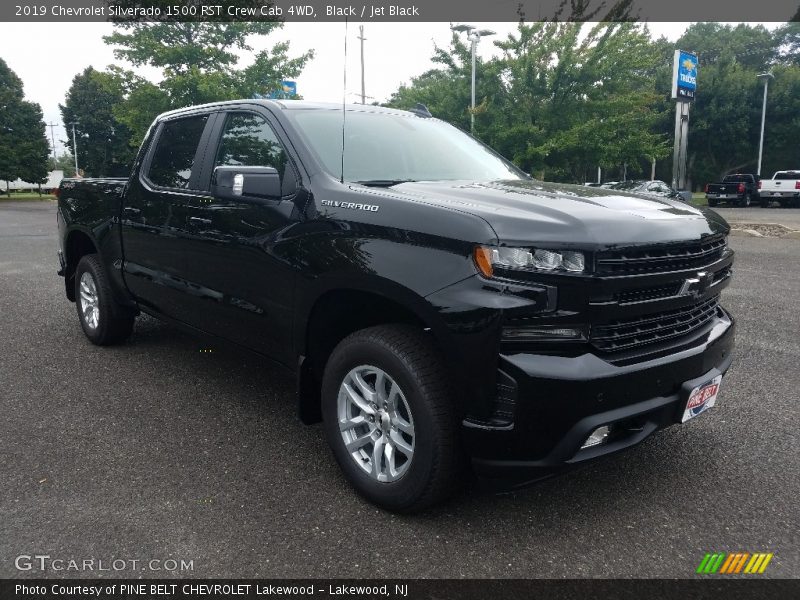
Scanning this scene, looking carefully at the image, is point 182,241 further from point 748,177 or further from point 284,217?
point 748,177

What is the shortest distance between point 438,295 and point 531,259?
38cm

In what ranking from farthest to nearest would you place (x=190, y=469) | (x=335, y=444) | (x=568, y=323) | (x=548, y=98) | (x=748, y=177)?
(x=748, y=177)
(x=548, y=98)
(x=190, y=469)
(x=335, y=444)
(x=568, y=323)

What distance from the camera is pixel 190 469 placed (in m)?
3.29

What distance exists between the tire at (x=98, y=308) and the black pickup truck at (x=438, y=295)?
1427mm

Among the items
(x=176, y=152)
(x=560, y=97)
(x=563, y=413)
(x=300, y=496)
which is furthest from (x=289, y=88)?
(x=563, y=413)

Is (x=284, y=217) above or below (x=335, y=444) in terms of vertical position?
above

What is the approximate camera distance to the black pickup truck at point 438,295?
2.42 meters

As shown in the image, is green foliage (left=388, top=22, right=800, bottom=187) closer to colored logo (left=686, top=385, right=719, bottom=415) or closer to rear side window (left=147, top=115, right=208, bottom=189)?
rear side window (left=147, top=115, right=208, bottom=189)

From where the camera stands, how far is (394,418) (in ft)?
9.20

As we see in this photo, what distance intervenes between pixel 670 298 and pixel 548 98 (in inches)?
878

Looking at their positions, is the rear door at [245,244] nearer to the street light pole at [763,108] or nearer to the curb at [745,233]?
the curb at [745,233]

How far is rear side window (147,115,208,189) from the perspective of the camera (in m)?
4.16

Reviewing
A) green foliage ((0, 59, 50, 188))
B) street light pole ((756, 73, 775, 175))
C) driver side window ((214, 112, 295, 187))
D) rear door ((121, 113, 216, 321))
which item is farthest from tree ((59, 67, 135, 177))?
driver side window ((214, 112, 295, 187))

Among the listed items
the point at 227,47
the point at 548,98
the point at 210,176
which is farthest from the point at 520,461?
the point at 227,47
